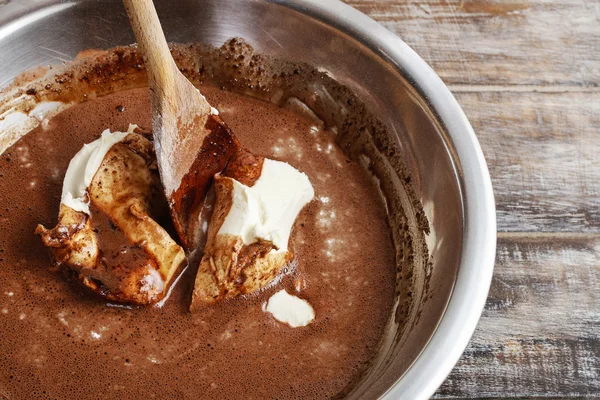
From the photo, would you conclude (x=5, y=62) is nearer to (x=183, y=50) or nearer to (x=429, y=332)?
(x=183, y=50)

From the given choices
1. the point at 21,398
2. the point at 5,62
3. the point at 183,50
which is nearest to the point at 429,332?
the point at 21,398

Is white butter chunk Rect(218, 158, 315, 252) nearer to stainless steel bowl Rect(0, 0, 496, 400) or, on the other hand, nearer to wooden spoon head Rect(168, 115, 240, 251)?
wooden spoon head Rect(168, 115, 240, 251)

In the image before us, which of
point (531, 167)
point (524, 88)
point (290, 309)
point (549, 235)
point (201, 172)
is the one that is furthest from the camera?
point (524, 88)

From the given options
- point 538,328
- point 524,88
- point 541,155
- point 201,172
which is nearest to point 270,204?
point 201,172

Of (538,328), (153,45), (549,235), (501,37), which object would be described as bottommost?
(538,328)

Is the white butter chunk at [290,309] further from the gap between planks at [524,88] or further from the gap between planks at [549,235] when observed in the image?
the gap between planks at [524,88]

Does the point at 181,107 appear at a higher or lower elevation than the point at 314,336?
higher

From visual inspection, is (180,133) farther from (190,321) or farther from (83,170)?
(190,321)
